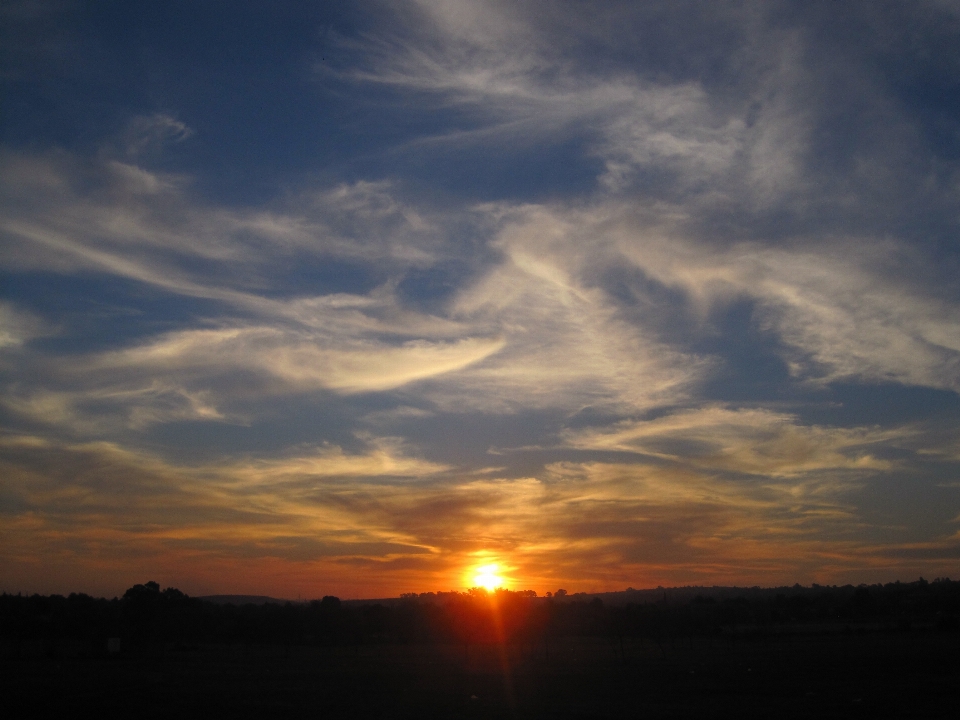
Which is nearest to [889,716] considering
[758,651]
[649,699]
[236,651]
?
[649,699]

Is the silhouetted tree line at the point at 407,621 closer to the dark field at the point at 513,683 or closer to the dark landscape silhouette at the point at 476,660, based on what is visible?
the dark landscape silhouette at the point at 476,660

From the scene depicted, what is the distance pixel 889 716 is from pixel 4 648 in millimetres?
74396

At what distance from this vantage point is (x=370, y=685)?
42.6m

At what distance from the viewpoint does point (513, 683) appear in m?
43.5

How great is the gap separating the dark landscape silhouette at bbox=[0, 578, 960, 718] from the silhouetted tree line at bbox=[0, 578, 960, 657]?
0.28 meters

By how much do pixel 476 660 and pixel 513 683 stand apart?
23.4 meters

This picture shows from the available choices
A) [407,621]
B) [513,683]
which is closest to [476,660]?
[513,683]

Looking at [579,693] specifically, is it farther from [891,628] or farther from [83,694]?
[891,628]

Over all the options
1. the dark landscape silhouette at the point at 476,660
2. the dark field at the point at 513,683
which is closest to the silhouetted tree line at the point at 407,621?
the dark landscape silhouette at the point at 476,660

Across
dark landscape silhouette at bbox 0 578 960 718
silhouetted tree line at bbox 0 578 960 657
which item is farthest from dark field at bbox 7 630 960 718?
silhouetted tree line at bbox 0 578 960 657

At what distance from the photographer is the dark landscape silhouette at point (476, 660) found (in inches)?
1282

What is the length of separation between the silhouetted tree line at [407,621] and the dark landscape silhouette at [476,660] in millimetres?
281

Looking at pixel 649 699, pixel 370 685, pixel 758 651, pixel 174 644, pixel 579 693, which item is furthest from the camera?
pixel 174 644

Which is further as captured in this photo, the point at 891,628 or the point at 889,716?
the point at 891,628
